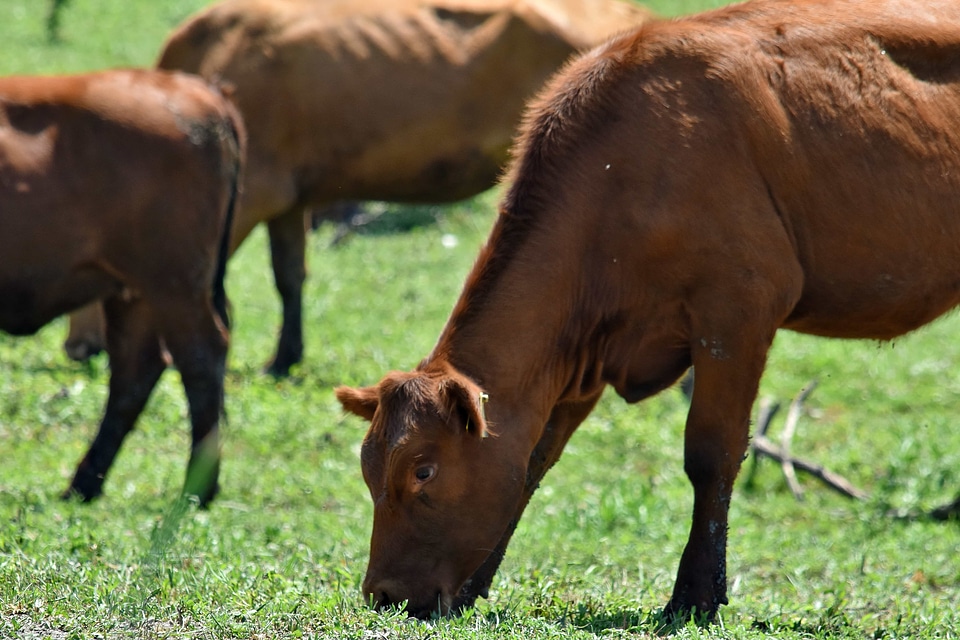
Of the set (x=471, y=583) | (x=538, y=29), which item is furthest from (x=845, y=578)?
(x=538, y=29)

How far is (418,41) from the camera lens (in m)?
10.9

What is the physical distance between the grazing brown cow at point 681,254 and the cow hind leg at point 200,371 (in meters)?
2.46

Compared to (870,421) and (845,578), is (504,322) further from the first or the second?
(870,421)

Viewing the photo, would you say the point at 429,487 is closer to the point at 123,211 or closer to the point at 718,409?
the point at 718,409

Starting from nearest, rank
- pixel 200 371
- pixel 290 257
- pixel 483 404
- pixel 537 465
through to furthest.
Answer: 1. pixel 483 404
2. pixel 537 465
3. pixel 200 371
4. pixel 290 257

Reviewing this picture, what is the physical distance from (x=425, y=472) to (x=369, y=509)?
9.66 feet

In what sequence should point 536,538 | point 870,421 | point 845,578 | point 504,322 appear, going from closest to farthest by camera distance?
point 504,322, point 845,578, point 536,538, point 870,421

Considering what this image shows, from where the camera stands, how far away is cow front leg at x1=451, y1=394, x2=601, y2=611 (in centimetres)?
562

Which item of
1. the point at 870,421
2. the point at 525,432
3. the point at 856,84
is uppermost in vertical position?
the point at 856,84

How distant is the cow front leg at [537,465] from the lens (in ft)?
18.4

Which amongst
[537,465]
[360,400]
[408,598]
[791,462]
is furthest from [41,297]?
[791,462]

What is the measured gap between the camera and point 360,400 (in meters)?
5.39

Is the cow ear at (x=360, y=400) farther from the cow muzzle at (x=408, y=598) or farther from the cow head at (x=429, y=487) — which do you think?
the cow muzzle at (x=408, y=598)

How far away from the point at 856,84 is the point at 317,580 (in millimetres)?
3054
